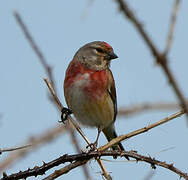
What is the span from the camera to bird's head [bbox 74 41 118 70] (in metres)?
5.60

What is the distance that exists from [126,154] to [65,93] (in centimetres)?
316

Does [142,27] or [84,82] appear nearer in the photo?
[142,27]

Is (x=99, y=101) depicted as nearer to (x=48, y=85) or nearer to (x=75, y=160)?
(x=48, y=85)

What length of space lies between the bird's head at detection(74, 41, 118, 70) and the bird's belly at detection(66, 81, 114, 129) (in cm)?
58

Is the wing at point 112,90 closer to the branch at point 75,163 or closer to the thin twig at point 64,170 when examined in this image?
the branch at point 75,163

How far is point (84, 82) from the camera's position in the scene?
5160 millimetres

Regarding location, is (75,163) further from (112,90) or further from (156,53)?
(112,90)

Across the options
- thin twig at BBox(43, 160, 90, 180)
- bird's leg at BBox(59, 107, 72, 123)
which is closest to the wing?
bird's leg at BBox(59, 107, 72, 123)

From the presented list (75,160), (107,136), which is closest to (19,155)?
(75,160)

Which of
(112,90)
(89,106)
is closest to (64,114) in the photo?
(89,106)

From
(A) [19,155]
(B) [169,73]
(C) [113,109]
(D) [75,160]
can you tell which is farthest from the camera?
(C) [113,109]

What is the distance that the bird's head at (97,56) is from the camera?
5.60m

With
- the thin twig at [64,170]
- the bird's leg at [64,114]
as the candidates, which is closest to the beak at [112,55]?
the bird's leg at [64,114]

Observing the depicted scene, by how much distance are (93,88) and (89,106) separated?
0.93ft
